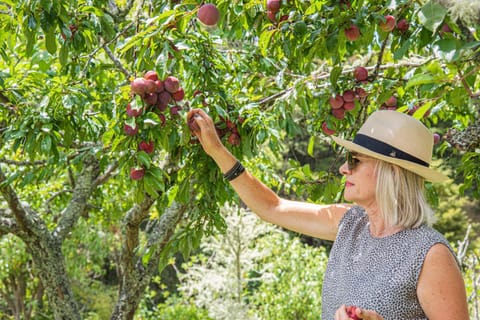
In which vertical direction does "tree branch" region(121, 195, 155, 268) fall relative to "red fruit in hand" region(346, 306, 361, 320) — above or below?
above

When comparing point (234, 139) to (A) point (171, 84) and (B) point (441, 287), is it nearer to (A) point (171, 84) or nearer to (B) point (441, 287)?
(A) point (171, 84)

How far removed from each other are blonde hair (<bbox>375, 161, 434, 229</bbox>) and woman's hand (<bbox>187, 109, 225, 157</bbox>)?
0.56 metres

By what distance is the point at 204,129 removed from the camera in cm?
186

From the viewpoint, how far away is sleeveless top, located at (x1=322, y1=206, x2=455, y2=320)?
4.79 feet

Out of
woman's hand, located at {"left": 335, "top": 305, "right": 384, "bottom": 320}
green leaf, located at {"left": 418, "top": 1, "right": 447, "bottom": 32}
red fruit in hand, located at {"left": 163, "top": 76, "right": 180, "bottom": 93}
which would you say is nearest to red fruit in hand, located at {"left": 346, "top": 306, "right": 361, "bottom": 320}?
woman's hand, located at {"left": 335, "top": 305, "right": 384, "bottom": 320}

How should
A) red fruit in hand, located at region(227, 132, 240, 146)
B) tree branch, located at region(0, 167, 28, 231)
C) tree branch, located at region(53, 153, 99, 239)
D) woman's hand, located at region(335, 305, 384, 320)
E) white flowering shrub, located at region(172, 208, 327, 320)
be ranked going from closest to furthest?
woman's hand, located at region(335, 305, 384, 320)
red fruit in hand, located at region(227, 132, 240, 146)
tree branch, located at region(0, 167, 28, 231)
tree branch, located at region(53, 153, 99, 239)
white flowering shrub, located at region(172, 208, 327, 320)

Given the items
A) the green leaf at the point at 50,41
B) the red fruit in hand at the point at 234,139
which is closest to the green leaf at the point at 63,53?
the green leaf at the point at 50,41

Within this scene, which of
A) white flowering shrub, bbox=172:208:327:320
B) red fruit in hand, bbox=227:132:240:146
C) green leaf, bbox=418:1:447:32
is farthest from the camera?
white flowering shrub, bbox=172:208:327:320

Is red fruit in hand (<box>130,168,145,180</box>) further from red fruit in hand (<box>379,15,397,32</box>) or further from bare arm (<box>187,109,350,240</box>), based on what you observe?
red fruit in hand (<box>379,15,397,32</box>)

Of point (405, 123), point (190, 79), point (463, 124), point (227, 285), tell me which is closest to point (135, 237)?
point (190, 79)

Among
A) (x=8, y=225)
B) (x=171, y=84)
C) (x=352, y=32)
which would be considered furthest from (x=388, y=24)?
(x=8, y=225)

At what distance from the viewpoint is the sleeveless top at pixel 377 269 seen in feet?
4.79

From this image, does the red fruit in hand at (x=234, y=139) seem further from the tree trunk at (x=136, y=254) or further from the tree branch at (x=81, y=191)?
the tree branch at (x=81, y=191)

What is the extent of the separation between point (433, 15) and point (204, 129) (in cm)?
91
